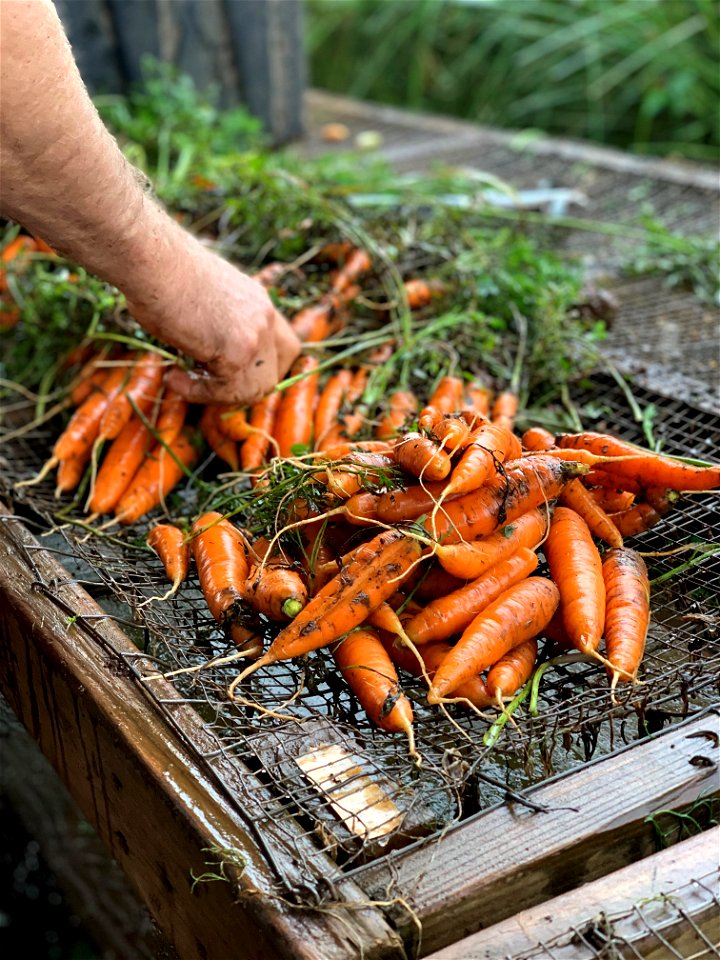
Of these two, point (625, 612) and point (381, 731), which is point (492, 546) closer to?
point (625, 612)

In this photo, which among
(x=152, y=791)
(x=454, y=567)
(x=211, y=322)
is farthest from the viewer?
(x=211, y=322)

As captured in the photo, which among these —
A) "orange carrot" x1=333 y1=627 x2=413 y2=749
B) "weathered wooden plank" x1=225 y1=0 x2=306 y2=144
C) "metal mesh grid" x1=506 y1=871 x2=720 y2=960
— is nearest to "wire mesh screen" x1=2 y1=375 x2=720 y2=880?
"orange carrot" x1=333 y1=627 x2=413 y2=749

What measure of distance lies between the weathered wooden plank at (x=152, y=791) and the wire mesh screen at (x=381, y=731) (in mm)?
45

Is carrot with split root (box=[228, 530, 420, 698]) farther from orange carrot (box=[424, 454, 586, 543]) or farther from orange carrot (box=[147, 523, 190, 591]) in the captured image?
orange carrot (box=[147, 523, 190, 591])

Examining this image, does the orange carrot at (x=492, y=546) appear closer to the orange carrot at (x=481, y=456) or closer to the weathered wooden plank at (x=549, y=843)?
the orange carrot at (x=481, y=456)

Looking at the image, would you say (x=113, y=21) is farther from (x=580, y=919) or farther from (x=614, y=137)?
(x=580, y=919)

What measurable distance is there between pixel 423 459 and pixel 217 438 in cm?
103

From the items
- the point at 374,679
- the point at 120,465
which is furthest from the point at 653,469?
the point at 120,465

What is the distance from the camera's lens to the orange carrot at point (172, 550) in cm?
221

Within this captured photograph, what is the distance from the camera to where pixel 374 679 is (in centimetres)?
183

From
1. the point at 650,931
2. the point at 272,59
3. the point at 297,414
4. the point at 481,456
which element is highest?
the point at 272,59

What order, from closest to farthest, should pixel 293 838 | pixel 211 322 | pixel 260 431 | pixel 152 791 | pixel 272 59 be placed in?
pixel 293 838, pixel 152 791, pixel 211 322, pixel 260 431, pixel 272 59

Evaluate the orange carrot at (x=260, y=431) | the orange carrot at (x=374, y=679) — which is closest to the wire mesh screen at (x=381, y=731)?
the orange carrot at (x=374, y=679)

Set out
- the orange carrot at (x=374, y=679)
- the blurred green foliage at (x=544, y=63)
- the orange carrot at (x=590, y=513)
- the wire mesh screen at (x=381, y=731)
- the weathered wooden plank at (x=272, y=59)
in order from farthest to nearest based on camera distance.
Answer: the blurred green foliage at (x=544, y=63)
the weathered wooden plank at (x=272, y=59)
the orange carrot at (x=590, y=513)
the orange carrot at (x=374, y=679)
the wire mesh screen at (x=381, y=731)
